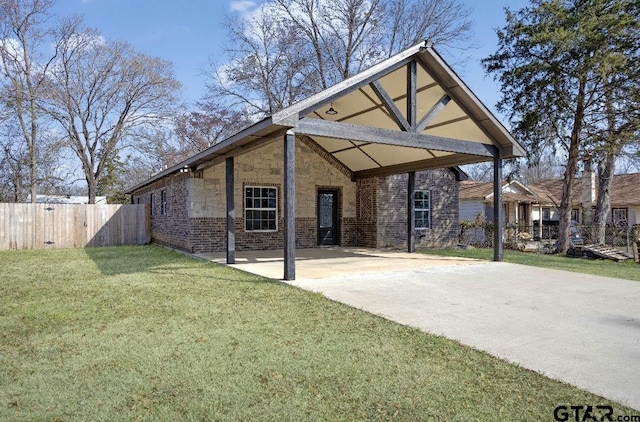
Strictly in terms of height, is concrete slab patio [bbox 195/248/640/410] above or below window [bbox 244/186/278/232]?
below

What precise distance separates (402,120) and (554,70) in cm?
835

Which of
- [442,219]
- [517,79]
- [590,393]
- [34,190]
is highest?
[517,79]

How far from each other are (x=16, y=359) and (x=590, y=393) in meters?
4.68

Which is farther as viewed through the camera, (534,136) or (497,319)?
(534,136)

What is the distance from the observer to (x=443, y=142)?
368 inches

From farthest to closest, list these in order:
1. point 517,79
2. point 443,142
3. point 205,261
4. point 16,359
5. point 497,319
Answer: point 517,79 → point 205,261 → point 443,142 → point 497,319 → point 16,359

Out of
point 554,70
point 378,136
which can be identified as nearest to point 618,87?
point 554,70

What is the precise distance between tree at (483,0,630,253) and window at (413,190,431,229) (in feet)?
13.0

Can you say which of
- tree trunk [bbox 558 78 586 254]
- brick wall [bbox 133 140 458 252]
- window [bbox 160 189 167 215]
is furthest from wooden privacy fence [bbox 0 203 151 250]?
tree trunk [bbox 558 78 586 254]

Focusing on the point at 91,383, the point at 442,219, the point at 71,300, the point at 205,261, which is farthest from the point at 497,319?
the point at 442,219

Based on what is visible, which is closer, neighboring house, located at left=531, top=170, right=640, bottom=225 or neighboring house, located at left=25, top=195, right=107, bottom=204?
neighboring house, located at left=531, top=170, right=640, bottom=225

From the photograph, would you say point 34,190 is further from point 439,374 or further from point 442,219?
point 439,374

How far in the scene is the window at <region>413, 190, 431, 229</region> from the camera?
15609mm

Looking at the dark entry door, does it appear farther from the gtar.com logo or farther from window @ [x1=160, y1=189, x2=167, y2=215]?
the gtar.com logo
